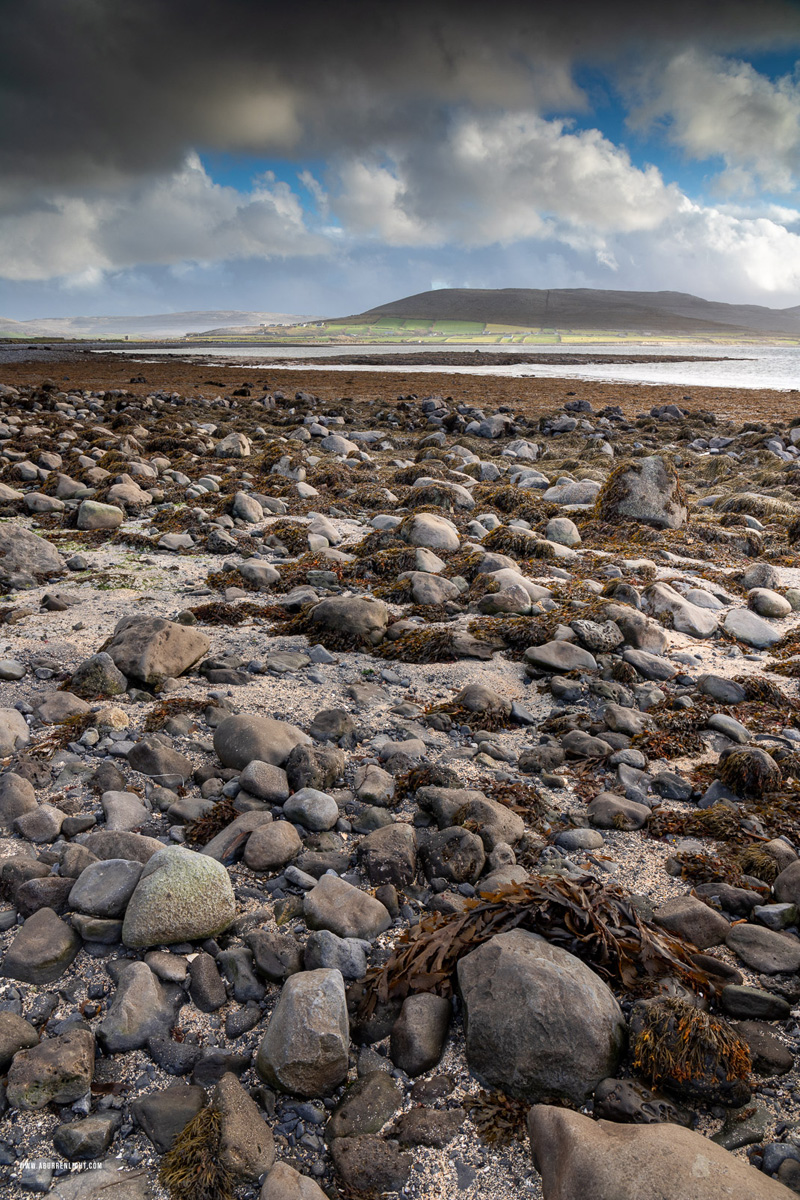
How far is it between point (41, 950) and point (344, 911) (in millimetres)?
1110

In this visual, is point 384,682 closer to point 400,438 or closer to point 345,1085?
point 345,1085

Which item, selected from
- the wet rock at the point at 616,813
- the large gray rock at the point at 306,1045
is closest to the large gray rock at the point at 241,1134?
the large gray rock at the point at 306,1045

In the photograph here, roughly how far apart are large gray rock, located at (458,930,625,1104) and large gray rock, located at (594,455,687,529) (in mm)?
7614

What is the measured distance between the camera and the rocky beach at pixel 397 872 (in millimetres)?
1999

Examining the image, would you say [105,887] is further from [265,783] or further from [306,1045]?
[306,1045]

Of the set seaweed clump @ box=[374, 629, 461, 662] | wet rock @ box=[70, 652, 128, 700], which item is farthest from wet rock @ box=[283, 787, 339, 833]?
seaweed clump @ box=[374, 629, 461, 662]

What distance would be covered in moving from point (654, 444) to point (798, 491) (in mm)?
5473

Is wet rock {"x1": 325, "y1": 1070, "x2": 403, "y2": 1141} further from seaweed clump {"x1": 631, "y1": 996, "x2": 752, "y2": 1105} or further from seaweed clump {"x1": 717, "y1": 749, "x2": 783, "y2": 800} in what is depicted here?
seaweed clump {"x1": 717, "y1": 749, "x2": 783, "y2": 800}

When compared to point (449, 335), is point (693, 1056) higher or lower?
lower

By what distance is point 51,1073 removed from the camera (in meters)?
2.09

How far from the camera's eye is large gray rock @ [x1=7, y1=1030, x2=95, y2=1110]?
2051mm

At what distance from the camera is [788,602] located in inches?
260

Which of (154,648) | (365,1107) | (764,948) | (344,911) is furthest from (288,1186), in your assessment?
(154,648)

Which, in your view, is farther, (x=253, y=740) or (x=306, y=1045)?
(x=253, y=740)
